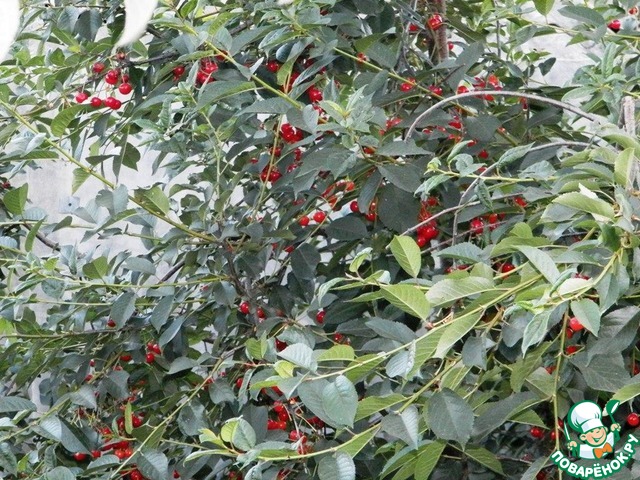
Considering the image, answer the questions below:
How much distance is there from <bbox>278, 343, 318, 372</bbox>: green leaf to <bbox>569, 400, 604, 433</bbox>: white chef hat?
27 cm

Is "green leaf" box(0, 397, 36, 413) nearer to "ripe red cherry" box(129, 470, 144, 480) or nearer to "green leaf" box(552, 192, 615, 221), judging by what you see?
"ripe red cherry" box(129, 470, 144, 480)

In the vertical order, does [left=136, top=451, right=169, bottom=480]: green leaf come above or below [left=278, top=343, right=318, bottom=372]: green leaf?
below

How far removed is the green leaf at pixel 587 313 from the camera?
71cm

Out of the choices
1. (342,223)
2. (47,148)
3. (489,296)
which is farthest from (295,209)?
(489,296)

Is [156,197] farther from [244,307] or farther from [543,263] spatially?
[543,263]

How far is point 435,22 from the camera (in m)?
1.48

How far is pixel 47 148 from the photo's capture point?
1198 millimetres

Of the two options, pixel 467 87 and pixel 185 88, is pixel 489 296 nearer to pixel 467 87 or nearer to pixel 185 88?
pixel 185 88

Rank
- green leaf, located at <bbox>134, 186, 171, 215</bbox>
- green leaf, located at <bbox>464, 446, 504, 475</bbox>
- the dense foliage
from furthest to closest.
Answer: green leaf, located at <bbox>134, 186, 171, 215</bbox> < green leaf, located at <bbox>464, 446, 504, 475</bbox> < the dense foliage

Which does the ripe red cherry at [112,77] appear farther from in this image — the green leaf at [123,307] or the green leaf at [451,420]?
the green leaf at [451,420]

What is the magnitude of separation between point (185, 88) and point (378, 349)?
0.42 metres

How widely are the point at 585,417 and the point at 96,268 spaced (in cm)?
75

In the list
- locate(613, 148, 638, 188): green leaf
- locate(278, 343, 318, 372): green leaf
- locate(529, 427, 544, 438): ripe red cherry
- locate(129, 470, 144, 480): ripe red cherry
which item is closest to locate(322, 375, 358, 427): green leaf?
locate(278, 343, 318, 372): green leaf

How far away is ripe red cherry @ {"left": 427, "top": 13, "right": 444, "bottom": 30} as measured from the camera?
1.48 metres
